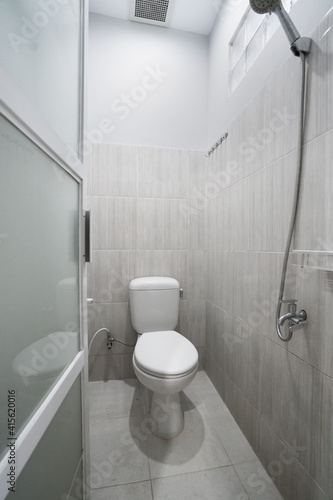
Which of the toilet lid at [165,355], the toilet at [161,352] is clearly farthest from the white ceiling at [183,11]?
the toilet lid at [165,355]

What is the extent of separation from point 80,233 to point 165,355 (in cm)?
78

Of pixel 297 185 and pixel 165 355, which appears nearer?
pixel 297 185

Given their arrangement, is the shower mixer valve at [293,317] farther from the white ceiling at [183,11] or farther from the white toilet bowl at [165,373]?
the white ceiling at [183,11]

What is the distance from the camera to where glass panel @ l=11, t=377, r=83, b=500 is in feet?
1.61

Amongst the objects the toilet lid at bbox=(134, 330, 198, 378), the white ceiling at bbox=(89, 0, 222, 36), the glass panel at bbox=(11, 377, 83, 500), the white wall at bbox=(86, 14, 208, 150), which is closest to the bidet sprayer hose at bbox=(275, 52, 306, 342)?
the toilet lid at bbox=(134, 330, 198, 378)

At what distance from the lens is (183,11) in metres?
1.60

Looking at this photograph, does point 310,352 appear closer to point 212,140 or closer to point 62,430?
point 62,430

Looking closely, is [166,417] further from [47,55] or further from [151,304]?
[47,55]

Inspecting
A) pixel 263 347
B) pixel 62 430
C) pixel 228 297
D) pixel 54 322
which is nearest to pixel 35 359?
pixel 54 322

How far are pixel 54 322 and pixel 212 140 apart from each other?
1620 mm

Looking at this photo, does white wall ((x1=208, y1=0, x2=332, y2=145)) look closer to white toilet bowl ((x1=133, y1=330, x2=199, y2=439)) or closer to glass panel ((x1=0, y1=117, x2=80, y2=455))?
glass panel ((x1=0, y1=117, x2=80, y2=455))

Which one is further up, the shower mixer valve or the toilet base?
the shower mixer valve

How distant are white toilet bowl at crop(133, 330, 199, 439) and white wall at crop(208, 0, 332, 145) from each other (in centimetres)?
133

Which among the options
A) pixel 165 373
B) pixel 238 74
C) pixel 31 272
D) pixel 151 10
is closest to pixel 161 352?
pixel 165 373
